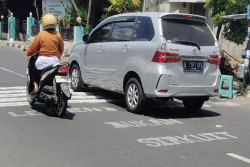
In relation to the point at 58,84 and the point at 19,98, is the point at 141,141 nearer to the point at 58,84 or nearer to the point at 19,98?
the point at 58,84

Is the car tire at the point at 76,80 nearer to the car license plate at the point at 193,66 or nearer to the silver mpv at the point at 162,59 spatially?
the silver mpv at the point at 162,59

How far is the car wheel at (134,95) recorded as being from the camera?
8.33 metres

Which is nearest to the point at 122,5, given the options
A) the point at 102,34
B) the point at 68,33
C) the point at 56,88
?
the point at 68,33

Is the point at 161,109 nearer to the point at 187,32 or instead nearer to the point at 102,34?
the point at 187,32

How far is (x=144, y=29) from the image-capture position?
28.0 feet

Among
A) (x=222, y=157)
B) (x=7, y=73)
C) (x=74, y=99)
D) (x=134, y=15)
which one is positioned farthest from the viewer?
(x=7, y=73)

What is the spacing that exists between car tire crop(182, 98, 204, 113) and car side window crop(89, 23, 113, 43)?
7.62ft

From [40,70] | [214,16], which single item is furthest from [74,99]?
[214,16]

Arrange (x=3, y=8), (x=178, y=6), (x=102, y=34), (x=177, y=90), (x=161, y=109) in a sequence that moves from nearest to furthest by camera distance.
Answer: (x=177, y=90) < (x=161, y=109) < (x=102, y=34) < (x=178, y=6) < (x=3, y=8)

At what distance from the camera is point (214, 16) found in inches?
625

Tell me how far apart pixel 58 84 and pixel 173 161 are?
3085 millimetres

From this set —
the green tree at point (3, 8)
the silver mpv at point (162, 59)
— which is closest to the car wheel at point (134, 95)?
Result: the silver mpv at point (162, 59)

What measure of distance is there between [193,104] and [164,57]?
1778mm

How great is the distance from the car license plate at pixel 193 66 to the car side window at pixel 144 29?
85 cm
